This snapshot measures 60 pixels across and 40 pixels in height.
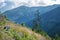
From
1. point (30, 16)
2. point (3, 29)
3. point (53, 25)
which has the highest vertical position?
point (3, 29)

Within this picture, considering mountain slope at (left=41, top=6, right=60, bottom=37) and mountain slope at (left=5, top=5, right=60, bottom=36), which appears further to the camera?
mountain slope at (left=41, top=6, right=60, bottom=37)

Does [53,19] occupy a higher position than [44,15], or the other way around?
[44,15]

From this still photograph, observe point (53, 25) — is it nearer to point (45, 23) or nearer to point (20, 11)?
point (45, 23)

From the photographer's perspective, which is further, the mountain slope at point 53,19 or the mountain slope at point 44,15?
the mountain slope at point 53,19

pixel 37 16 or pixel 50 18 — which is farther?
pixel 50 18

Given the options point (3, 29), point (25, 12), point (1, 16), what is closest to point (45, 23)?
point (25, 12)

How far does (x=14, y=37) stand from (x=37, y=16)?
13.7m

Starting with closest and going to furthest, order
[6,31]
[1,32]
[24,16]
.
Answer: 1. [1,32]
2. [6,31]
3. [24,16]

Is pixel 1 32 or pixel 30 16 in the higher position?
pixel 1 32

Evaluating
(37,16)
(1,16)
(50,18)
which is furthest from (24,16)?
(1,16)

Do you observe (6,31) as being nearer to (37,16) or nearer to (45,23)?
(37,16)

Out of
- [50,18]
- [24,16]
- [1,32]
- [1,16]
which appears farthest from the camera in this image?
[50,18]

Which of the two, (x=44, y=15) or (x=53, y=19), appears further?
(x=53, y=19)

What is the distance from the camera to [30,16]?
23.8m
